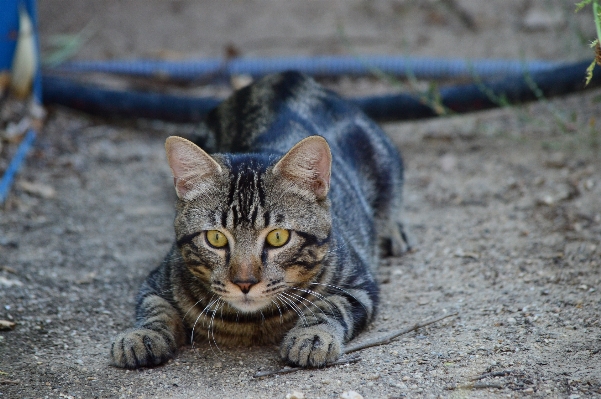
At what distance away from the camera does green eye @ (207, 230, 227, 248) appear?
9.96ft

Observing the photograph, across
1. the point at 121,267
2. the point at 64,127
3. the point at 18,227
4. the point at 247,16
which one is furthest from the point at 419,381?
the point at 247,16

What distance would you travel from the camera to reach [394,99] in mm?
5508

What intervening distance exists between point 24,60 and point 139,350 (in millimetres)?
3545

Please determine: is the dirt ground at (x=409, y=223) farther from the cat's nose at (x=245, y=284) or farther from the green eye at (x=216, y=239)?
the green eye at (x=216, y=239)

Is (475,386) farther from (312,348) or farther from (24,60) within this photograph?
(24,60)

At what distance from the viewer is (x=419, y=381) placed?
2.81 meters

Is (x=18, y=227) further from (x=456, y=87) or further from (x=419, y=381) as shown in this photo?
(x=456, y=87)

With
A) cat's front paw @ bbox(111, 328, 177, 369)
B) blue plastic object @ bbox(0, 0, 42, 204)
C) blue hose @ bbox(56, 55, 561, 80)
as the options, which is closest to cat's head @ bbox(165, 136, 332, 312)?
cat's front paw @ bbox(111, 328, 177, 369)

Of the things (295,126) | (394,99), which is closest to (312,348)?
(295,126)

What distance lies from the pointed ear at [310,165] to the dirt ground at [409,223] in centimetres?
74

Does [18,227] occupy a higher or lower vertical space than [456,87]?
lower

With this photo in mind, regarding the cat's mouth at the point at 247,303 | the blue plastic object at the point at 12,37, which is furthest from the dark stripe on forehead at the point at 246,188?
the blue plastic object at the point at 12,37

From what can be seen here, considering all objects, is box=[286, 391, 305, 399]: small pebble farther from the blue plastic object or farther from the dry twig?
the blue plastic object

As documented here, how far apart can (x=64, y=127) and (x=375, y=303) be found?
144 inches
